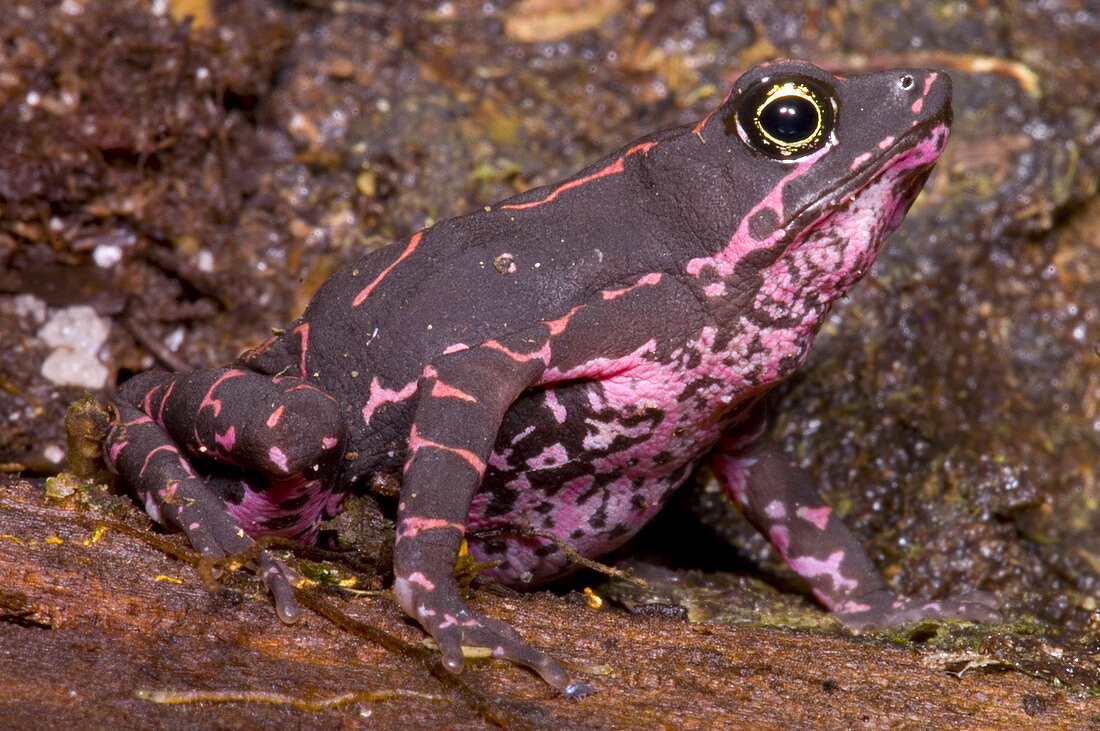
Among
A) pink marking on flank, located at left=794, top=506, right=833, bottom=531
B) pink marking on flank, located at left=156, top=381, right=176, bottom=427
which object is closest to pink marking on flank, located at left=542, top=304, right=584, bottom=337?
pink marking on flank, located at left=156, top=381, right=176, bottom=427

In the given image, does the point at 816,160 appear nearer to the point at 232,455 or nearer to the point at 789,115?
the point at 789,115

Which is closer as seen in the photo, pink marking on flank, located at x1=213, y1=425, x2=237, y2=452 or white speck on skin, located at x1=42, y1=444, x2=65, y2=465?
pink marking on flank, located at x1=213, y1=425, x2=237, y2=452

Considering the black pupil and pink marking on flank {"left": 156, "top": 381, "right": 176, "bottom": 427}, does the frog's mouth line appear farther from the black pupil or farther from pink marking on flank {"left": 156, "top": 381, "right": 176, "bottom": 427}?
pink marking on flank {"left": 156, "top": 381, "right": 176, "bottom": 427}

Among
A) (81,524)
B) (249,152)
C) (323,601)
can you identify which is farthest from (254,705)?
(249,152)

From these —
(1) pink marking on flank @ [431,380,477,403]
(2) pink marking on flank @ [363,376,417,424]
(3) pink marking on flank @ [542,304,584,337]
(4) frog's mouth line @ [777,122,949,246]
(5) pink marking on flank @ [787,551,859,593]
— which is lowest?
(5) pink marking on flank @ [787,551,859,593]

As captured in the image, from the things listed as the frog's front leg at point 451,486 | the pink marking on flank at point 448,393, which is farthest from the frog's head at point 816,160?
the pink marking on flank at point 448,393

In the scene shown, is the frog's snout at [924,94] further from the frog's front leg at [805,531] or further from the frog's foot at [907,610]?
the frog's foot at [907,610]
